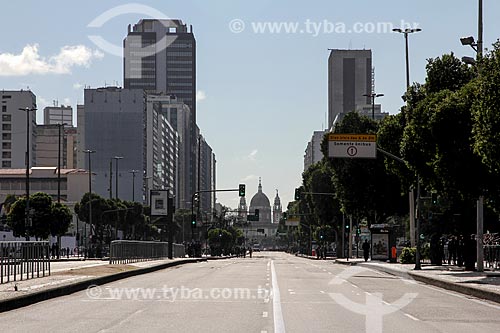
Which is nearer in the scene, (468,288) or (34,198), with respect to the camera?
(468,288)

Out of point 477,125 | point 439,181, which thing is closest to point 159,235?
point 439,181

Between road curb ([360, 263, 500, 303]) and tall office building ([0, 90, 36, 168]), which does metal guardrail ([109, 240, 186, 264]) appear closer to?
road curb ([360, 263, 500, 303])

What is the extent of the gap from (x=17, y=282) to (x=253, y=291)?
24.2 feet

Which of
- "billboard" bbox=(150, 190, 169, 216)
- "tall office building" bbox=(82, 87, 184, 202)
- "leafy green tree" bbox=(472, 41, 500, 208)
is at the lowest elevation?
"billboard" bbox=(150, 190, 169, 216)

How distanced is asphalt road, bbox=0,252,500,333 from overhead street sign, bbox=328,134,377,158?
21.5 m

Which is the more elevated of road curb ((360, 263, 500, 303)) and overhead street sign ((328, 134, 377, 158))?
overhead street sign ((328, 134, 377, 158))

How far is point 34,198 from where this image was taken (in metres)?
89.9

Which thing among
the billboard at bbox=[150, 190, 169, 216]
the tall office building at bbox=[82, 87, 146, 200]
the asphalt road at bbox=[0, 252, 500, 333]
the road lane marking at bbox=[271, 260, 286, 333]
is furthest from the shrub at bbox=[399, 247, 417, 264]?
the tall office building at bbox=[82, 87, 146, 200]

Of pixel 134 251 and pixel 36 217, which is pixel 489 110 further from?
pixel 36 217

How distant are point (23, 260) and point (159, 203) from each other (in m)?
45.4

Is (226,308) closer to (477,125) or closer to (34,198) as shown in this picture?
(477,125)

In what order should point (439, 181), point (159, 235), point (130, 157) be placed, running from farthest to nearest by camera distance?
point (130, 157), point (159, 235), point (439, 181)

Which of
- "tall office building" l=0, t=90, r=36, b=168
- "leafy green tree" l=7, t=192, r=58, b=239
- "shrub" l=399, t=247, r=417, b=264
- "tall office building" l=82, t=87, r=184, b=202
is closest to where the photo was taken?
"shrub" l=399, t=247, r=417, b=264

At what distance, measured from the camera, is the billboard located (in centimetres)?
7400
